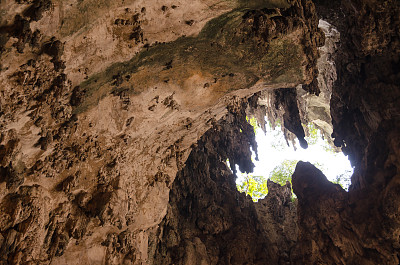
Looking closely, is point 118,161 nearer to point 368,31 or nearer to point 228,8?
point 228,8

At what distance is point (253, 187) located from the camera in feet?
63.7

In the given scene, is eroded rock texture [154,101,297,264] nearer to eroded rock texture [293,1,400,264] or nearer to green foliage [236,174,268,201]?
eroded rock texture [293,1,400,264]

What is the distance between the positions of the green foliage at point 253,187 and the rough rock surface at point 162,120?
31.3ft

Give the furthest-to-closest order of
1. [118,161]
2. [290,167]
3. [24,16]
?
[290,167]
[118,161]
[24,16]

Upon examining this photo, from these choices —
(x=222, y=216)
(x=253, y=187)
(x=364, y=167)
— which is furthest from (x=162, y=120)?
(x=253, y=187)

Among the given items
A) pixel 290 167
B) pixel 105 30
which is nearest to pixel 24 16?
pixel 105 30

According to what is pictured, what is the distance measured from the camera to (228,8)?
16.0 ft

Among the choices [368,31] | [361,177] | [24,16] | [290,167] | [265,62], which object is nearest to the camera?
[24,16]

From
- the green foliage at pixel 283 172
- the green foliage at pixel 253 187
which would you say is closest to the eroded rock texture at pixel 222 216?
the green foliage at pixel 253 187

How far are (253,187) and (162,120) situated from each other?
49.2 feet

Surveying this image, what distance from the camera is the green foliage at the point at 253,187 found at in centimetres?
1909

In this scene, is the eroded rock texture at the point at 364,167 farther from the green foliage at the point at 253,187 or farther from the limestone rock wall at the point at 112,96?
the green foliage at the point at 253,187

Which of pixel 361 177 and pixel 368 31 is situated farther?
pixel 361 177

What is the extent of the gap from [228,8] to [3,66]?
3549 millimetres
